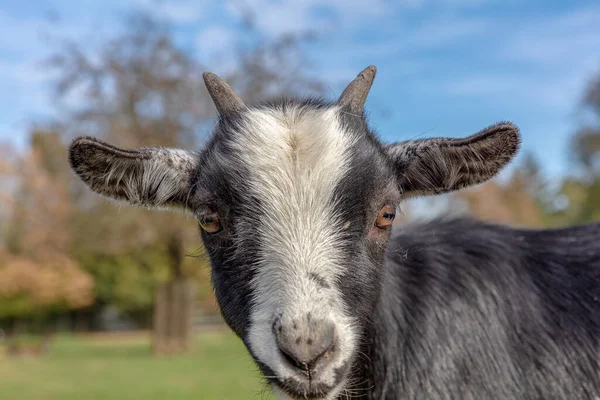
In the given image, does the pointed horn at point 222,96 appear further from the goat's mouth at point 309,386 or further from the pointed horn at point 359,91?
the goat's mouth at point 309,386

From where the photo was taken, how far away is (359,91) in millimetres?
4422

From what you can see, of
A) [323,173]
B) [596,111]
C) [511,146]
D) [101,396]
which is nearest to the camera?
[323,173]

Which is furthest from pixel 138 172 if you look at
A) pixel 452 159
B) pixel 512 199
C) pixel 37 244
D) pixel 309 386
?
pixel 512 199

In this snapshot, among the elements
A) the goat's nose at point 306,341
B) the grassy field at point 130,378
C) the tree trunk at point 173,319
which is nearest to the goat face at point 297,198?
the goat's nose at point 306,341

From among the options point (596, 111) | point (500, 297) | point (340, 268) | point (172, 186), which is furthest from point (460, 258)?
point (596, 111)

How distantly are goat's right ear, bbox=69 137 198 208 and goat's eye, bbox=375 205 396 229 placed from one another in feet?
4.43

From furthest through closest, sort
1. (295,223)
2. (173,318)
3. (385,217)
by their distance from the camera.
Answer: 1. (173,318)
2. (385,217)
3. (295,223)

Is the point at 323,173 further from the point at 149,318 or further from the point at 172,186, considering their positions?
the point at 149,318

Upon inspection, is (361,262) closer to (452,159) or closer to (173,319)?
(452,159)

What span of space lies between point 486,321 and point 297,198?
5.59 ft

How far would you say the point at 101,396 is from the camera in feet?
49.9

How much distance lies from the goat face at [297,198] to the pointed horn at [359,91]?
0.03 feet

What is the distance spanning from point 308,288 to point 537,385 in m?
1.89

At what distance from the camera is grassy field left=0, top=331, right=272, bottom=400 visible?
1528cm
